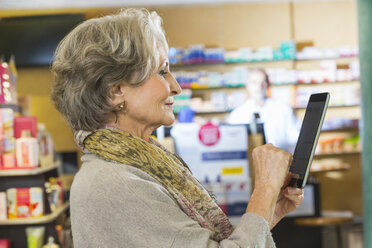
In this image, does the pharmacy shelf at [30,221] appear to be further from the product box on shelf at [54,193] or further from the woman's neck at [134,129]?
the woman's neck at [134,129]

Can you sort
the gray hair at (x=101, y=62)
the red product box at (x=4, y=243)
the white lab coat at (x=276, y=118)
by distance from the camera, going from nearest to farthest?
the gray hair at (x=101, y=62), the red product box at (x=4, y=243), the white lab coat at (x=276, y=118)

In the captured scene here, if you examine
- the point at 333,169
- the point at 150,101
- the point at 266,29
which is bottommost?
the point at 333,169

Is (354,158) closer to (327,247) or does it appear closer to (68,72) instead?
(327,247)

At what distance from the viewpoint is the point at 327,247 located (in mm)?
5777

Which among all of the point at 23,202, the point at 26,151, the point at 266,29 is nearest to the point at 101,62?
the point at 26,151

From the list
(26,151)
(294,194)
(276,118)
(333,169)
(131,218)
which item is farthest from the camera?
(333,169)

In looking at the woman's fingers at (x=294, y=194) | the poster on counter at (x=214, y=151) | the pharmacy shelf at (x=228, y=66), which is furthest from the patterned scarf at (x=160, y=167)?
the pharmacy shelf at (x=228, y=66)

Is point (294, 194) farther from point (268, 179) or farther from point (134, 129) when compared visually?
point (134, 129)

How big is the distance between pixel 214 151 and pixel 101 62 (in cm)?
293

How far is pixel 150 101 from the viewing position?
1.36 meters

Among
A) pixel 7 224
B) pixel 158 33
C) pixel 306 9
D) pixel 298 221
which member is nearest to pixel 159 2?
pixel 306 9

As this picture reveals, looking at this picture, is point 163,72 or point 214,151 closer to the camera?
point 163,72

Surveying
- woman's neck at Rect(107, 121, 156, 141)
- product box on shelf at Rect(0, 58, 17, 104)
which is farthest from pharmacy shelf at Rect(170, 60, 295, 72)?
woman's neck at Rect(107, 121, 156, 141)

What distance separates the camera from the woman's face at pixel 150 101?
4.43 feet
